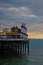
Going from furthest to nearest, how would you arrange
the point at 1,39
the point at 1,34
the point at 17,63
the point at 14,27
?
the point at 14,27 → the point at 1,34 → the point at 1,39 → the point at 17,63

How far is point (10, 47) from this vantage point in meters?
71.7

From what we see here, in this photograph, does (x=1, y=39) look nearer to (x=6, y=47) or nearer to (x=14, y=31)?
(x=6, y=47)

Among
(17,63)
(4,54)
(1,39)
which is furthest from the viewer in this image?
(4,54)

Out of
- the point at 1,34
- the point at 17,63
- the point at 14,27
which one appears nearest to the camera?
the point at 17,63

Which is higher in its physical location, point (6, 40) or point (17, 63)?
point (6, 40)

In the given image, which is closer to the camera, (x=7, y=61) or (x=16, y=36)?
(x=7, y=61)

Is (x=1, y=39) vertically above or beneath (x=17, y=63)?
above

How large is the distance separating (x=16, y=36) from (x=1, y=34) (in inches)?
156

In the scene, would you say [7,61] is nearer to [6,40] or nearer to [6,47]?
[6,40]

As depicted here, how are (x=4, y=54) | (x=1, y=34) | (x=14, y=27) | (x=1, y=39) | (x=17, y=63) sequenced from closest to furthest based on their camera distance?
1. (x=17, y=63)
2. (x=1, y=39)
3. (x=4, y=54)
4. (x=1, y=34)
5. (x=14, y=27)

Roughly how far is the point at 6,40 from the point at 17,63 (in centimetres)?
800

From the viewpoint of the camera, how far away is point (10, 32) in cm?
7306

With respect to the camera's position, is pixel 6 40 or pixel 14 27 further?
pixel 14 27

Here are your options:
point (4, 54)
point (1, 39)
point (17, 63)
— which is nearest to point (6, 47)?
point (4, 54)
